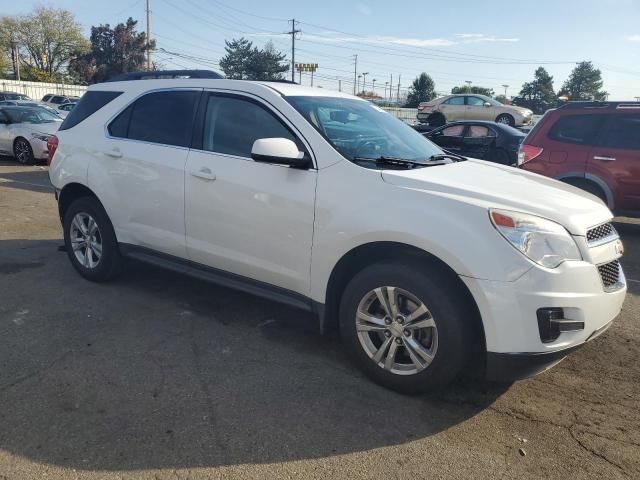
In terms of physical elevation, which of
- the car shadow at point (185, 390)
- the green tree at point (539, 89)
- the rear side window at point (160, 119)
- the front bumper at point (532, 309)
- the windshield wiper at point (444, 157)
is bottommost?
the car shadow at point (185, 390)

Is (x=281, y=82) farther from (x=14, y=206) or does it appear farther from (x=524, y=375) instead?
(x=14, y=206)

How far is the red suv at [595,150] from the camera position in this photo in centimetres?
762

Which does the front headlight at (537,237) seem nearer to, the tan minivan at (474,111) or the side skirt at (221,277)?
the side skirt at (221,277)

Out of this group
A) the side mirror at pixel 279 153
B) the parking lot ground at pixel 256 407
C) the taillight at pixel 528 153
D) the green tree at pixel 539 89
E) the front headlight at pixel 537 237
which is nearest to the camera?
the parking lot ground at pixel 256 407

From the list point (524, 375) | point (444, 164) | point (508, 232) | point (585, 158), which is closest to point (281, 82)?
point (444, 164)

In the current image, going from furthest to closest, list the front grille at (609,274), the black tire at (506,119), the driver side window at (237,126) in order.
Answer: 1. the black tire at (506,119)
2. the driver side window at (237,126)
3. the front grille at (609,274)

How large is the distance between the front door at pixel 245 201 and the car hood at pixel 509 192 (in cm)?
72

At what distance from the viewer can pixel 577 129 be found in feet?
26.0

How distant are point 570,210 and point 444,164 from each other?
985mm

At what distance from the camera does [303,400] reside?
10.8 feet

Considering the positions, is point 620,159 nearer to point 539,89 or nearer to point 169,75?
point 169,75

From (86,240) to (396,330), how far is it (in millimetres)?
3342

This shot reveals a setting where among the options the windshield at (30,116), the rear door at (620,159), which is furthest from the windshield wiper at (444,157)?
the windshield at (30,116)

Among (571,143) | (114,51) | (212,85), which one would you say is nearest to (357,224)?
(212,85)
